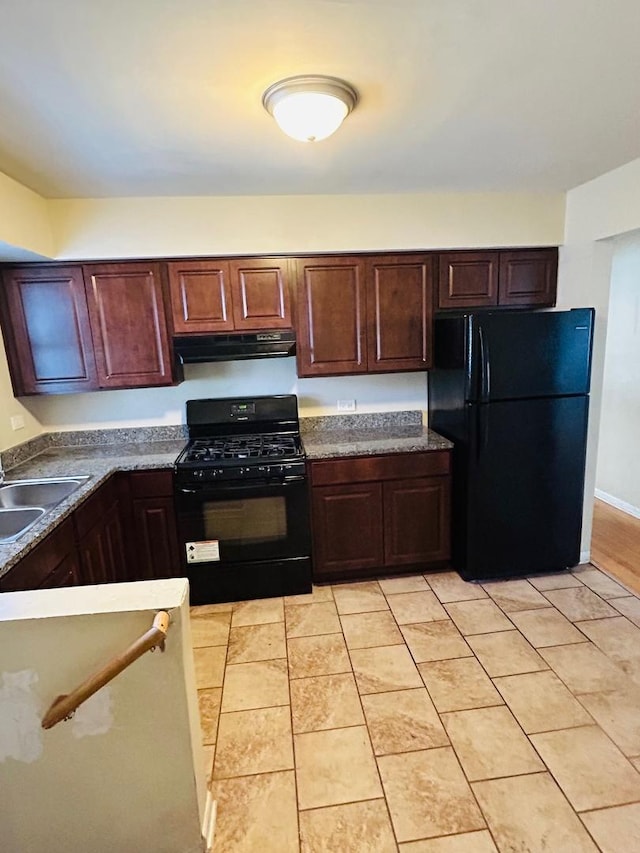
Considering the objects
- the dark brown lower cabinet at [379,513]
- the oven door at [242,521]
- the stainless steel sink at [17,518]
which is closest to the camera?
the stainless steel sink at [17,518]

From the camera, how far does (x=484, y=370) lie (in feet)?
8.80

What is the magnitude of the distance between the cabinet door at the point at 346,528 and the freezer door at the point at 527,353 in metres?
0.91

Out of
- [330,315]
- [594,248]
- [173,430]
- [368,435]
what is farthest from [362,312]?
[173,430]

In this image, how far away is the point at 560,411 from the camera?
111 inches

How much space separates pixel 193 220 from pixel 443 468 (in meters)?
2.15

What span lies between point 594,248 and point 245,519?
105 inches

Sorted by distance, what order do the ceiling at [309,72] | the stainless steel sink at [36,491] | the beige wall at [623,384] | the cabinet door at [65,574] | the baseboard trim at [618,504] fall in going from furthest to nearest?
the baseboard trim at [618,504] → the beige wall at [623,384] → the stainless steel sink at [36,491] → the cabinet door at [65,574] → the ceiling at [309,72]

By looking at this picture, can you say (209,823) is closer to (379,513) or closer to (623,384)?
(379,513)

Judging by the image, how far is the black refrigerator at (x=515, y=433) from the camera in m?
2.70

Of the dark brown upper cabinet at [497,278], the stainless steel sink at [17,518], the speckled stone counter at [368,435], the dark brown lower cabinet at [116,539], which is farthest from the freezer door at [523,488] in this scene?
the stainless steel sink at [17,518]

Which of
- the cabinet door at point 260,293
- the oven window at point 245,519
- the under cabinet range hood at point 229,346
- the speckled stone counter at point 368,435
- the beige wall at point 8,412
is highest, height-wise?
the cabinet door at point 260,293

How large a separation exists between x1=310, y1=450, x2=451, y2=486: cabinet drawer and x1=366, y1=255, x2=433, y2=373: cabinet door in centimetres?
60

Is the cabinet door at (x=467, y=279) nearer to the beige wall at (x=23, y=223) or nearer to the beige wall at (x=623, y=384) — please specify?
the beige wall at (x=623, y=384)

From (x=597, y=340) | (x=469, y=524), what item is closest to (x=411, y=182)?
(x=597, y=340)
